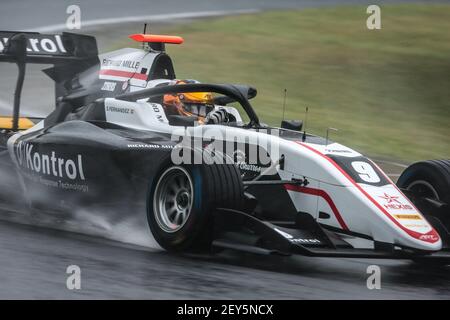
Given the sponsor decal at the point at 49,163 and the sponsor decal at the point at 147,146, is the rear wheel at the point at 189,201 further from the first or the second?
the sponsor decal at the point at 49,163

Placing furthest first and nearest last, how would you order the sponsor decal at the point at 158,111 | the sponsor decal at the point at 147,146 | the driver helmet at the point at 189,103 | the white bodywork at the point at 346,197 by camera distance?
the driver helmet at the point at 189,103
the sponsor decal at the point at 158,111
the sponsor decal at the point at 147,146
the white bodywork at the point at 346,197

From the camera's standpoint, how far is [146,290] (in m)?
→ 5.73

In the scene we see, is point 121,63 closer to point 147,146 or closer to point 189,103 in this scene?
point 189,103

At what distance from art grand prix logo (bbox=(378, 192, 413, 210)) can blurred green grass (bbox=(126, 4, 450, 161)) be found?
528cm

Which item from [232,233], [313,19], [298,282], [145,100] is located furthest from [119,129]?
[313,19]

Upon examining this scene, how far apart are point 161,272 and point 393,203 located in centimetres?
175

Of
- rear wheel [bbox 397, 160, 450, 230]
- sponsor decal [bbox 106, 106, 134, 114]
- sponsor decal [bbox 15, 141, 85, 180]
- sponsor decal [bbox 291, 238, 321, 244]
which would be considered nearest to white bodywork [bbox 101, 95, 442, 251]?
sponsor decal [bbox 291, 238, 321, 244]

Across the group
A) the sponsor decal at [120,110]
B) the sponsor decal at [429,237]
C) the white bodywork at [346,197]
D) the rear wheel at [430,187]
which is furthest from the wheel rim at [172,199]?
the rear wheel at [430,187]

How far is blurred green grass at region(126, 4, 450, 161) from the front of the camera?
45.3ft

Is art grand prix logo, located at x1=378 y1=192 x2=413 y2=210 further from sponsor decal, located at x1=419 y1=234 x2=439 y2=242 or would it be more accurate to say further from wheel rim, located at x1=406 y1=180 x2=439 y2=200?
wheel rim, located at x1=406 y1=180 x2=439 y2=200

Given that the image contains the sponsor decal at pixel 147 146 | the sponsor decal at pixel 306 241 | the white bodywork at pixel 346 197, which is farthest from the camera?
the sponsor decal at pixel 147 146

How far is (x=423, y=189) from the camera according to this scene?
26.2 ft

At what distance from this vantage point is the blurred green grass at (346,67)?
1380 cm

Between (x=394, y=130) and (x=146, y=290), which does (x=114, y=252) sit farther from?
(x=394, y=130)
